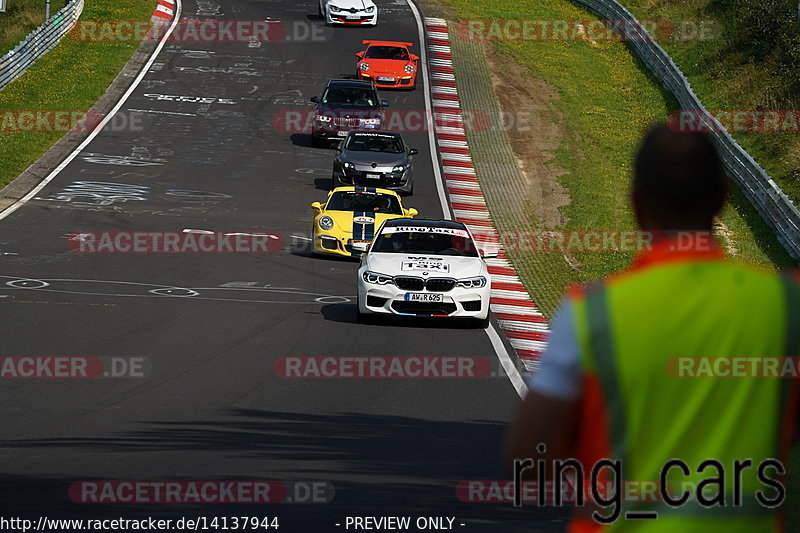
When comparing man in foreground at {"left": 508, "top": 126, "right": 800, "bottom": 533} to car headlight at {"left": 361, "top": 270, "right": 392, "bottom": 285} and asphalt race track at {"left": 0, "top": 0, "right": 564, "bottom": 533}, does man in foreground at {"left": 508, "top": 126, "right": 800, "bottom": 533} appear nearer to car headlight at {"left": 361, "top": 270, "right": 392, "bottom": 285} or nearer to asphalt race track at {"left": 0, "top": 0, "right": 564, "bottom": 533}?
asphalt race track at {"left": 0, "top": 0, "right": 564, "bottom": 533}

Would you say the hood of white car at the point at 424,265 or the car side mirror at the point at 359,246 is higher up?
the hood of white car at the point at 424,265

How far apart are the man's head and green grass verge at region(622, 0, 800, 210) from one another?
29.9 meters

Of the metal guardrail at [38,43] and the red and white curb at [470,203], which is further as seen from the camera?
the metal guardrail at [38,43]

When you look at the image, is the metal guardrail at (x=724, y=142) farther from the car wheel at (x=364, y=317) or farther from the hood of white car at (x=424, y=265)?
the car wheel at (x=364, y=317)

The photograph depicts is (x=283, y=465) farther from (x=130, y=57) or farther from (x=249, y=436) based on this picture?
(x=130, y=57)

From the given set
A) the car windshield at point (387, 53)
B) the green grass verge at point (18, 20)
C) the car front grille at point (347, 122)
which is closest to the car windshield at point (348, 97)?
the car front grille at point (347, 122)

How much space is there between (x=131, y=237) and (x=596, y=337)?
22.0 meters

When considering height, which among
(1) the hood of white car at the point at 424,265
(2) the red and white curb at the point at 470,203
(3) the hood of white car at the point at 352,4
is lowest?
(2) the red and white curb at the point at 470,203

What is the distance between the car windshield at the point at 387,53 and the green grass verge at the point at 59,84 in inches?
346

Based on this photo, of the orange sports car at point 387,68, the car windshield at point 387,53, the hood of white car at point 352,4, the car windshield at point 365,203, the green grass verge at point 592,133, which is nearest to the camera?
the car windshield at point 365,203

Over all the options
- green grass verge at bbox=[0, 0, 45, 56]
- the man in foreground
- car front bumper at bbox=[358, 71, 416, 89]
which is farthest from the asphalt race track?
green grass verge at bbox=[0, 0, 45, 56]

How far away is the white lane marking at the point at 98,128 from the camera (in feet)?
90.4

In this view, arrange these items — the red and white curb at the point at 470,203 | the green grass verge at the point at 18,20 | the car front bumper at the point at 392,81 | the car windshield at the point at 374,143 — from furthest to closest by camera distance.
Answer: the green grass verge at the point at 18,20 < the car front bumper at the point at 392,81 < the car windshield at the point at 374,143 < the red and white curb at the point at 470,203

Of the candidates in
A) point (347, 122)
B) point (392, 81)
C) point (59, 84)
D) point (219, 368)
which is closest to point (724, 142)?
point (347, 122)
